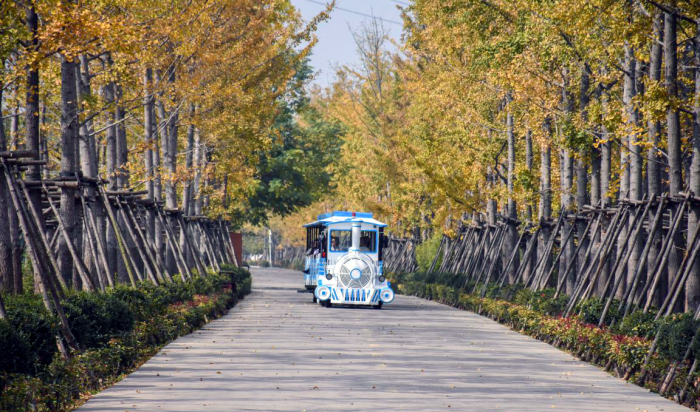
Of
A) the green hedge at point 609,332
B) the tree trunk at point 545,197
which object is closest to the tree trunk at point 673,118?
the green hedge at point 609,332

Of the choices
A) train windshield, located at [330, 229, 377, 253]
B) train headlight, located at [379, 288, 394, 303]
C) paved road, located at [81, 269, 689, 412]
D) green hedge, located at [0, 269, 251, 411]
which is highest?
train windshield, located at [330, 229, 377, 253]

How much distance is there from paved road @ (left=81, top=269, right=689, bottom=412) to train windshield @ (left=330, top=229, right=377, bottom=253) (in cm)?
968

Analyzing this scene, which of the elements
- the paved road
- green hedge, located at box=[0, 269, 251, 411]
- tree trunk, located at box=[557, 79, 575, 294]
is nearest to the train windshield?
tree trunk, located at box=[557, 79, 575, 294]

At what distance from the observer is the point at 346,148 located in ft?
216

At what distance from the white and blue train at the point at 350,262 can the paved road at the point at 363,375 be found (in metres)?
8.12

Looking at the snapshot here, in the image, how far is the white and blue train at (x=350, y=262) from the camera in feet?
109

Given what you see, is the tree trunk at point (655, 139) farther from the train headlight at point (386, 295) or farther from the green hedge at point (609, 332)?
the train headlight at point (386, 295)

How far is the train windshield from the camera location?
34781 mm

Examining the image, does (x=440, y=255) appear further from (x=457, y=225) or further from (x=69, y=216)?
(x=69, y=216)

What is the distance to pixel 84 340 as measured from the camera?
14969 mm

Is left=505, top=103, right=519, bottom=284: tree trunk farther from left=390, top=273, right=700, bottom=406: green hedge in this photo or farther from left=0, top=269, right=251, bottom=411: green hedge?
→ left=0, top=269, right=251, bottom=411: green hedge

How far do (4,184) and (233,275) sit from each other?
23.9m

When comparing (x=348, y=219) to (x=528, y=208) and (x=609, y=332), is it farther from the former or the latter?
(x=609, y=332)

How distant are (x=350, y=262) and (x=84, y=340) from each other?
1854 cm
